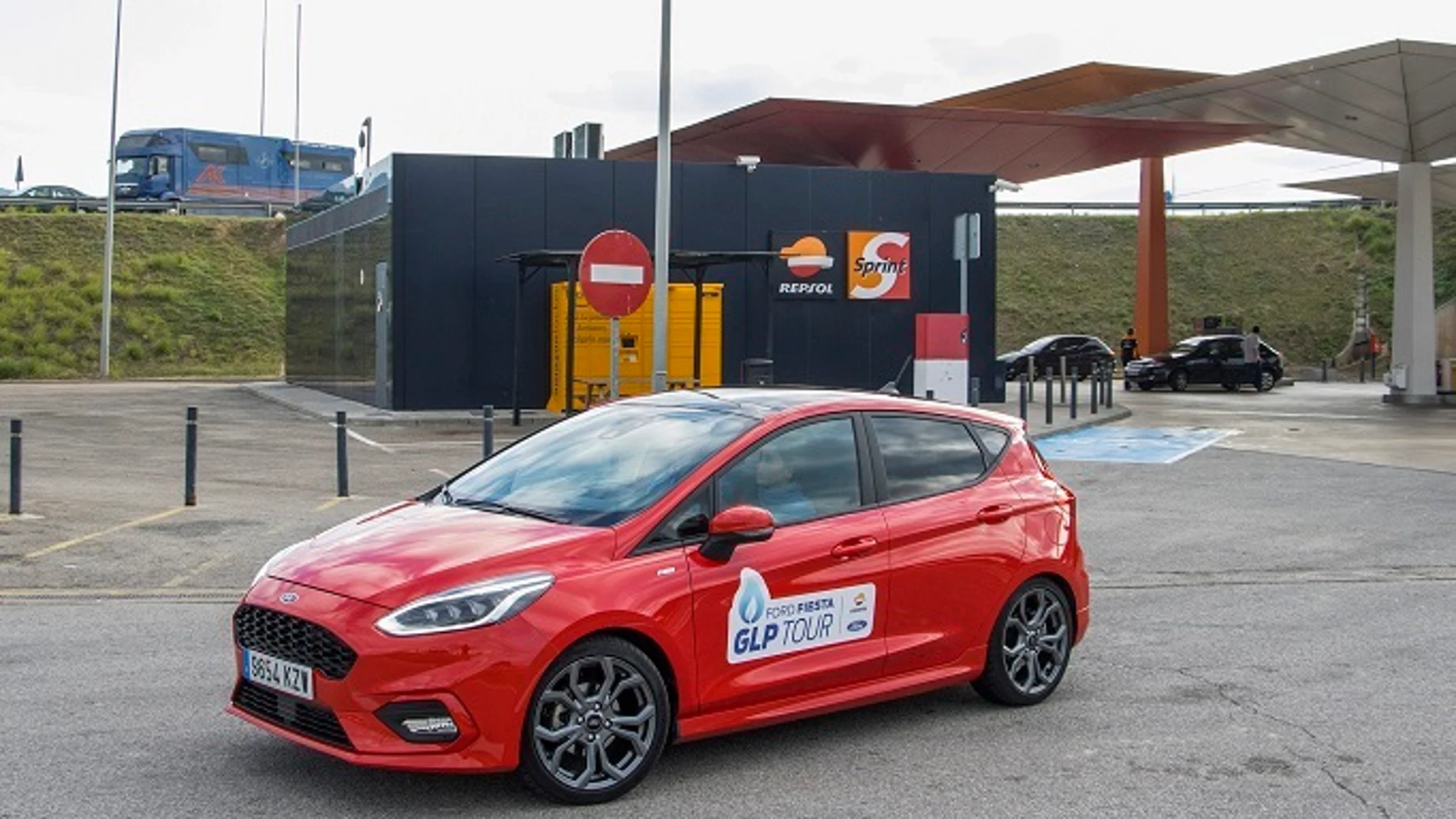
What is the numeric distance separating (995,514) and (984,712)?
0.90m

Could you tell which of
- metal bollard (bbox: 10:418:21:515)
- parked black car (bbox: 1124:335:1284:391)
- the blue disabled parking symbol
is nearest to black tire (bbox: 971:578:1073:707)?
metal bollard (bbox: 10:418:21:515)

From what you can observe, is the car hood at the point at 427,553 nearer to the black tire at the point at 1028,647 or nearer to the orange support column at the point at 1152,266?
the black tire at the point at 1028,647

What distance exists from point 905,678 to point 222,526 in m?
8.28

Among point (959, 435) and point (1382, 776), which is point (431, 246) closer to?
point (959, 435)

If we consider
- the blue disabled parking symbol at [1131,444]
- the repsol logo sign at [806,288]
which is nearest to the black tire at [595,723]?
the blue disabled parking symbol at [1131,444]

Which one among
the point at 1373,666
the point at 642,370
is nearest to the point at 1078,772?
the point at 1373,666

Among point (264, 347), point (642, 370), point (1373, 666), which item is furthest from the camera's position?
point (264, 347)

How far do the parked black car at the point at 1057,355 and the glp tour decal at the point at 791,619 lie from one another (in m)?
36.7

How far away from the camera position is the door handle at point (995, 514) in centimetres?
731

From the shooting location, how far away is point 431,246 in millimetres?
27766

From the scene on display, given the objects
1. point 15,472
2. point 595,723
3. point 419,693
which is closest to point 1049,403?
point 15,472

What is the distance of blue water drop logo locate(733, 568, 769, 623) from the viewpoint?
20.6ft

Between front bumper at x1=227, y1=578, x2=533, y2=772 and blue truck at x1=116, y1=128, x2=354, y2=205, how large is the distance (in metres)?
59.6

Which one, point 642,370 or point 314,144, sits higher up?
point 314,144
